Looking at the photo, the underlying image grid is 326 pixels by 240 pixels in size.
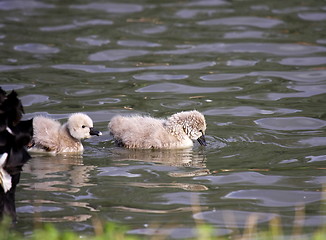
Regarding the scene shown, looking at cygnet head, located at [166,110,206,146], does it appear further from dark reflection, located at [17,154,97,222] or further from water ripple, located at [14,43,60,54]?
water ripple, located at [14,43,60,54]

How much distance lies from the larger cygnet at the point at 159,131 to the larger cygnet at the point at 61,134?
30 cm

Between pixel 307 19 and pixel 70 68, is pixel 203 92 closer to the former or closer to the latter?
pixel 70 68

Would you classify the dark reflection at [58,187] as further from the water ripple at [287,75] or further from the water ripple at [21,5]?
the water ripple at [21,5]

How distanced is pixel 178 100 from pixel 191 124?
2087mm

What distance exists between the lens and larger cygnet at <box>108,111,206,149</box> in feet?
32.1

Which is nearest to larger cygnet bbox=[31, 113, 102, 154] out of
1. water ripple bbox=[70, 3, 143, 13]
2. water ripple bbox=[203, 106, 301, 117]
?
water ripple bbox=[203, 106, 301, 117]

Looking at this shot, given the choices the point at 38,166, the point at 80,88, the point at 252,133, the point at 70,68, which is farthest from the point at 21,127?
the point at 70,68

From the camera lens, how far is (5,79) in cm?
1284

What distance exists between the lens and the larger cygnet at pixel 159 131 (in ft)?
32.1

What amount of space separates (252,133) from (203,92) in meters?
2.19

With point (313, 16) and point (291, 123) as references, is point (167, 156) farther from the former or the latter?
point (313, 16)

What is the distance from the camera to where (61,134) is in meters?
9.77

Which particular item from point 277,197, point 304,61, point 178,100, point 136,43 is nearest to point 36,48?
point 136,43

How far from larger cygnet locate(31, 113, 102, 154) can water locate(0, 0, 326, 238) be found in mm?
161
